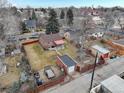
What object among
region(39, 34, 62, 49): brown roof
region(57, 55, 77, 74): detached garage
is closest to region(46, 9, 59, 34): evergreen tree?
region(39, 34, 62, 49): brown roof

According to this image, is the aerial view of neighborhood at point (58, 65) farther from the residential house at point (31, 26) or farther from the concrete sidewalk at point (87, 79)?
the residential house at point (31, 26)

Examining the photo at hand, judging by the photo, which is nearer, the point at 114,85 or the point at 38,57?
the point at 114,85

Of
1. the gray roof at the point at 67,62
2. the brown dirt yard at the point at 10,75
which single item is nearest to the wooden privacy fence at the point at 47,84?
the gray roof at the point at 67,62

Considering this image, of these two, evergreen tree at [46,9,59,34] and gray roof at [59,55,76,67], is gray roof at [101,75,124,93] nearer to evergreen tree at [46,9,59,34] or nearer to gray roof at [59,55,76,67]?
gray roof at [59,55,76,67]

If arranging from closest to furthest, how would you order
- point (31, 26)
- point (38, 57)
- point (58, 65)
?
point (58, 65), point (38, 57), point (31, 26)

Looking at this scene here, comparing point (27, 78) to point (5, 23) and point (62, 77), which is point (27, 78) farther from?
point (5, 23)

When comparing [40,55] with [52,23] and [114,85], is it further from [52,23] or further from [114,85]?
[114,85]

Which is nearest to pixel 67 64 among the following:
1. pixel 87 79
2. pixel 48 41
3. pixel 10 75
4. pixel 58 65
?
pixel 58 65

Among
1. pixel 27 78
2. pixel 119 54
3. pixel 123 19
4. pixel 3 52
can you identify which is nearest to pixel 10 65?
pixel 3 52
